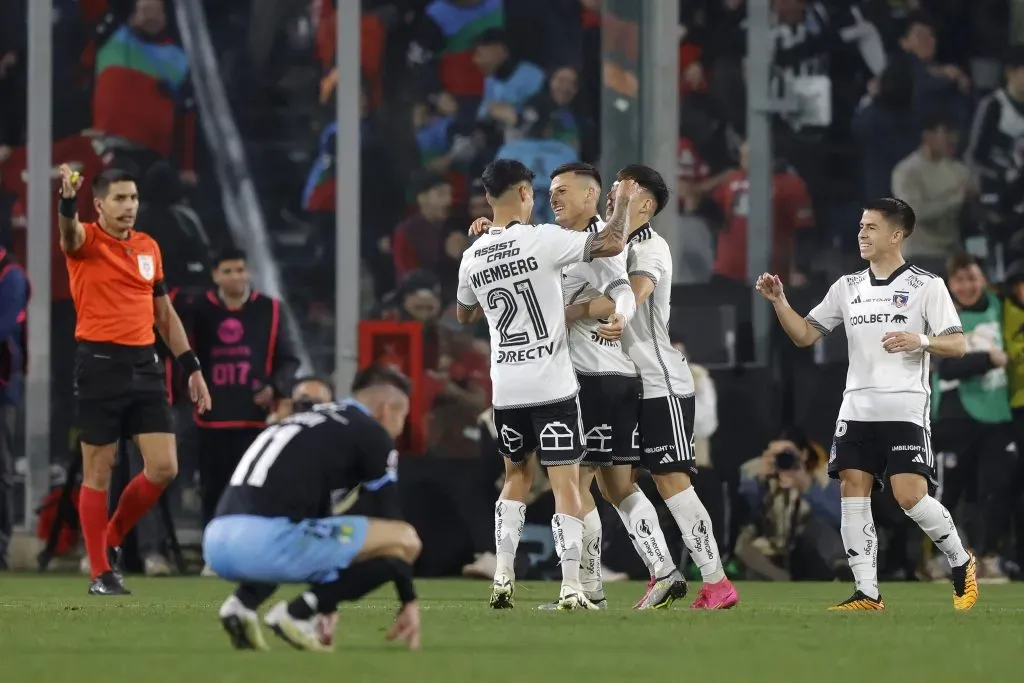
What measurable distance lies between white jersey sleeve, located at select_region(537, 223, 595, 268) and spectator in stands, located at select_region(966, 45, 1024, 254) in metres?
7.09

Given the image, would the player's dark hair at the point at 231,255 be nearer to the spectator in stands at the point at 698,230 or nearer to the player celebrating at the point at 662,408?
the spectator in stands at the point at 698,230

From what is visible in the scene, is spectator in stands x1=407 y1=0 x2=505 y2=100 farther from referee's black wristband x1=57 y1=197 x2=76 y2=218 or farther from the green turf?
the green turf

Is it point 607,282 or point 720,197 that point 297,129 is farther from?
point 607,282

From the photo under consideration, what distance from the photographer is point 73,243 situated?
364 inches

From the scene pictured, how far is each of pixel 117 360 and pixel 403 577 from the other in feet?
13.7

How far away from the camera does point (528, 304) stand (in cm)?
757

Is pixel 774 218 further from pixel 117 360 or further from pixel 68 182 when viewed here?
pixel 68 182

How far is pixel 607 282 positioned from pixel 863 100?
728cm

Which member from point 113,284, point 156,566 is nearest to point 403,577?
point 113,284

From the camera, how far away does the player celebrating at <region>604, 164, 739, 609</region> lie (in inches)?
318

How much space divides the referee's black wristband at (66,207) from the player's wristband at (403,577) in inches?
145

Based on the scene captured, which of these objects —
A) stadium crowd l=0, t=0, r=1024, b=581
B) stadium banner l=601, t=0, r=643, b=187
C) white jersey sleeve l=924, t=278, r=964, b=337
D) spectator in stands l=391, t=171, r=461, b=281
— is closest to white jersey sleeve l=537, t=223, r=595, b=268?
white jersey sleeve l=924, t=278, r=964, b=337

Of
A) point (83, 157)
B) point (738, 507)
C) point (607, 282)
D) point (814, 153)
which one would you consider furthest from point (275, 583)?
point (814, 153)

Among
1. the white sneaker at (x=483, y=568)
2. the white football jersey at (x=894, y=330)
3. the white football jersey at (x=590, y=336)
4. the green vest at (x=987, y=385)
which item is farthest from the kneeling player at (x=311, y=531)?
the green vest at (x=987, y=385)
